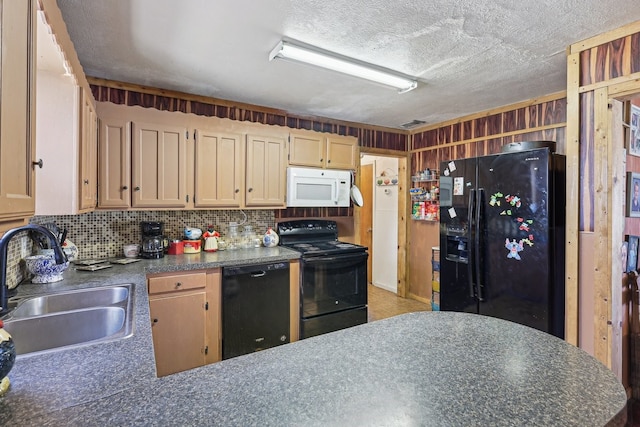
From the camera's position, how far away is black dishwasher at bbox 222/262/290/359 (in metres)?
2.54

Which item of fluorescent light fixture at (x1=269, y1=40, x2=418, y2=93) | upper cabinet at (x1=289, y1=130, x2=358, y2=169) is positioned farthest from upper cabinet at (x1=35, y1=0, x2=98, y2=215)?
upper cabinet at (x1=289, y1=130, x2=358, y2=169)

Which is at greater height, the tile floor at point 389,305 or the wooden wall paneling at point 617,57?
the wooden wall paneling at point 617,57

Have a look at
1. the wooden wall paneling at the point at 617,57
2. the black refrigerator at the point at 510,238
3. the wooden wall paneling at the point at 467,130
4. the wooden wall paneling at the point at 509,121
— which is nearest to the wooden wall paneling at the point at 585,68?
the wooden wall paneling at the point at 617,57

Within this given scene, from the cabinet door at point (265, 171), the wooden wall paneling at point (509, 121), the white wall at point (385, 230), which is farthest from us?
the white wall at point (385, 230)

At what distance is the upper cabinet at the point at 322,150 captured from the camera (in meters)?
3.32

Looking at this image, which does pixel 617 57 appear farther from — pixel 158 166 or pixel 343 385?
pixel 158 166

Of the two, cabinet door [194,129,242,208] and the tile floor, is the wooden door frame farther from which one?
cabinet door [194,129,242,208]

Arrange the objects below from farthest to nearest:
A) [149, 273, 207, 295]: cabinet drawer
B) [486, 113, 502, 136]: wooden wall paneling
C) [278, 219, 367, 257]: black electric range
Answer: [486, 113, 502, 136]: wooden wall paneling → [278, 219, 367, 257]: black electric range → [149, 273, 207, 295]: cabinet drawer

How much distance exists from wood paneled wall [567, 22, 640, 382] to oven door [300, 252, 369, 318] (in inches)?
64.8

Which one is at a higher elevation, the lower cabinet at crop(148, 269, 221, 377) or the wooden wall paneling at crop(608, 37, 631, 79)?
the wooden wall paneling at crop(608, 37, 631, 79)

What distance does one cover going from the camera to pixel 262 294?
2.68 meters

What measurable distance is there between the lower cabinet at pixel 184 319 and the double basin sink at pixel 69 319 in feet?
1.59

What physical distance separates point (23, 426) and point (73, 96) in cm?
165

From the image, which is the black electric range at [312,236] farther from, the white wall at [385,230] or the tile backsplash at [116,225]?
the white wall at [385,230]
